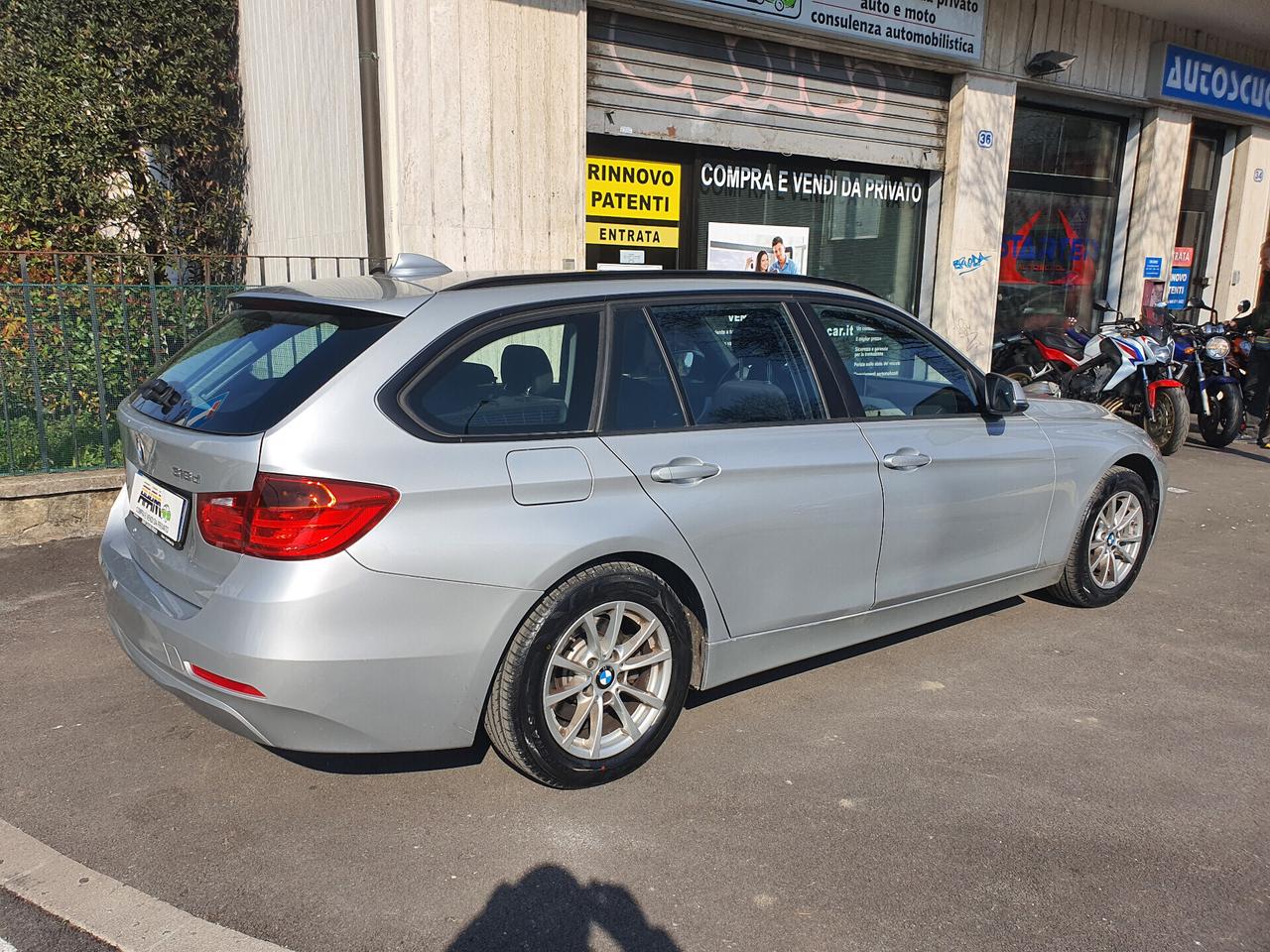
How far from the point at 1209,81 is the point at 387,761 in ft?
46.5

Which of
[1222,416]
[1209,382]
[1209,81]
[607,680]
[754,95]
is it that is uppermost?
[1209,81]

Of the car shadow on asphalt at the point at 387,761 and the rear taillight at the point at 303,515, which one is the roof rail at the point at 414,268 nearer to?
the rear taillight at the point at 303,515

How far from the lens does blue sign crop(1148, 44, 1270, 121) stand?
1240 cm

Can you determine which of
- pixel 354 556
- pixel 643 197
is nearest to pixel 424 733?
pixel 354 556

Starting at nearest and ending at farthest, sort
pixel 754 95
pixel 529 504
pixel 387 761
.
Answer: pixel 529 504 < pixel 387 761 < pixel 754 95

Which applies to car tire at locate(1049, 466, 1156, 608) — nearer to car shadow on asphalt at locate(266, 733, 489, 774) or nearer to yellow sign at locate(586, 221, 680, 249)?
car shadow on asphalt at locate(266, 733, 489, 774)

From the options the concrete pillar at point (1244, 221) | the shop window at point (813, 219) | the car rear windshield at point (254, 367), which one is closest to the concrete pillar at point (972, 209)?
the shop window at point (813, 219)

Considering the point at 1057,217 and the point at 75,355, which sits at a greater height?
the point at 1057,217

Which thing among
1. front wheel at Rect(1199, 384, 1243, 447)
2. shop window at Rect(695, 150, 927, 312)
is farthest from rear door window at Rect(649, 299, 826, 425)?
front wheel at Rect(1199, 384, 1243, 447)

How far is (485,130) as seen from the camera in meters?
7.46

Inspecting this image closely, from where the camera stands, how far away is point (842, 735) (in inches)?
144

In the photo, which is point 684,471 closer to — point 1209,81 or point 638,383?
point 638,383

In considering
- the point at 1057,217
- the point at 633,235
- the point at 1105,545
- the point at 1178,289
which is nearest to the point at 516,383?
the point at 1105,545

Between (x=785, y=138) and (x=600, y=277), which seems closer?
(x=600, y=277)
